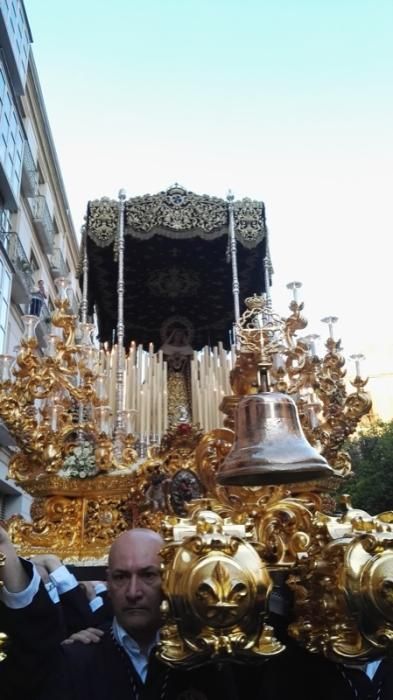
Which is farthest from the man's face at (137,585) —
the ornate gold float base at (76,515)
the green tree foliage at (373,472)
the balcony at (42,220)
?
Result: the green tree foliage at (373,472)

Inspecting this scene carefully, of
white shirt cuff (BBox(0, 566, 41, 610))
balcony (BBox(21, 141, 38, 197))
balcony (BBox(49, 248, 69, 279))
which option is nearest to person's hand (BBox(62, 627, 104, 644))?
white shirt cuff (BBox(0, 566, 41, 610))

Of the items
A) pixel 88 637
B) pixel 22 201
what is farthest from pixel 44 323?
pixel 88 637

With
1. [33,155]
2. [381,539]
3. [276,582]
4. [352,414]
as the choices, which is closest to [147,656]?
[276,582]

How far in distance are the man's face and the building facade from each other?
9.17 m

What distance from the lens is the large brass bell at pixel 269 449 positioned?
2334 millimetres

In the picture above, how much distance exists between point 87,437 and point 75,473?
0.44 metres

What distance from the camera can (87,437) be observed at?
5289mm

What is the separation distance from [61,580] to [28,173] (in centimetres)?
1691

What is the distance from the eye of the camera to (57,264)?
71.1 ft

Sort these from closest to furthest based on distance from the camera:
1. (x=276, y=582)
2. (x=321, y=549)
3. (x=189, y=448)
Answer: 1. (x=321, y=549)
2. (x=276, y=582)
3. (x=189, y=448)

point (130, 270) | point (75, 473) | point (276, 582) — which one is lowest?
point (276, 582)

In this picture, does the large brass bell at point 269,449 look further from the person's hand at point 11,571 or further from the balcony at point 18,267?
the balcony at point 18,267

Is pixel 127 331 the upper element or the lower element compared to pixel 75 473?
upper

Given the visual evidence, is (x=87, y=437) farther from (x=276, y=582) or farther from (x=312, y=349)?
(x=276, y=582)
